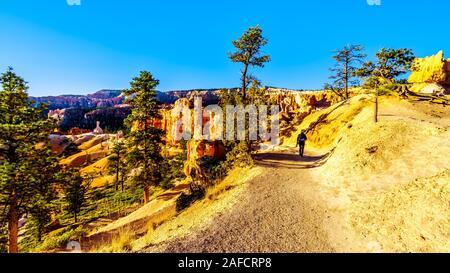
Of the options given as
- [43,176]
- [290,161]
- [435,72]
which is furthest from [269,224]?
[435,72]

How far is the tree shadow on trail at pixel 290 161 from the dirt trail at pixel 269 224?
3719mm

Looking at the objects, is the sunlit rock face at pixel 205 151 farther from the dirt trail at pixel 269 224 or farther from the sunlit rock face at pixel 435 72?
the sunlit rock face at pixel 435 72

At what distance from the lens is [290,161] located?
66.1ft

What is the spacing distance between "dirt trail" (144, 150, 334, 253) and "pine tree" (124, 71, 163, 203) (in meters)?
15.7

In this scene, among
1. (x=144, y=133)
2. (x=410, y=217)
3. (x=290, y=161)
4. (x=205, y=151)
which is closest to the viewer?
(x=410, y=217)

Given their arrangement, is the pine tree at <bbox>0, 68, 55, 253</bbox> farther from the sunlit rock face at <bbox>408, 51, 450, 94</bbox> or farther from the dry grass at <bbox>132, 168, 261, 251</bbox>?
the sunlit rock face at <bbox>408, 51, 450, 94</bbox>

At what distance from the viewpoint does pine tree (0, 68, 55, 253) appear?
14.7 metres

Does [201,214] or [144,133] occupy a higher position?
[144,133]

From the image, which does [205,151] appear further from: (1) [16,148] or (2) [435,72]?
(2) [435,72]

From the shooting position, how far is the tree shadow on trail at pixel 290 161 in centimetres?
1831

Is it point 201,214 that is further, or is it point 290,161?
point 290,161

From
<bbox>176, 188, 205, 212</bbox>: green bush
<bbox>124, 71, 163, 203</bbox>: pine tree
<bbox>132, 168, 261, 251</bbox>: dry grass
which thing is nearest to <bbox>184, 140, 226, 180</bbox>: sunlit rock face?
<bbox>124, 71, 163, 203</bbox>: pine tree

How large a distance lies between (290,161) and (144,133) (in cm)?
1610

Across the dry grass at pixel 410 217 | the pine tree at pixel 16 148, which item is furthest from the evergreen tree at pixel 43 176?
the dry grass at pixel 410 217
